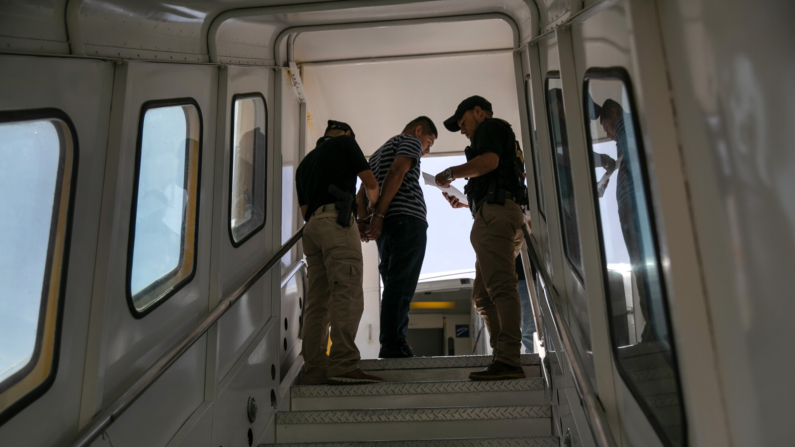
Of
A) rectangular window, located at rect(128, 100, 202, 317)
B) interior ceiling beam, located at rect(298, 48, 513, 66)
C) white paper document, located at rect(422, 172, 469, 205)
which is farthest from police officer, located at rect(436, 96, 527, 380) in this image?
rectangular window, located at rect(128, 100, 202, 317)

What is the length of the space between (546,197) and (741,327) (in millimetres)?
1907

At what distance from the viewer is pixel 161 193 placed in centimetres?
260

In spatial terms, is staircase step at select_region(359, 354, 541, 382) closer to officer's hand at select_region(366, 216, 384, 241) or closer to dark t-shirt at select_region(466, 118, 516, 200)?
officer's hand at select_region(366, 216, 384, 241)

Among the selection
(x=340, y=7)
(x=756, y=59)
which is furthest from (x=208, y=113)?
(x=756, y=59)

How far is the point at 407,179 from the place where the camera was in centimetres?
433

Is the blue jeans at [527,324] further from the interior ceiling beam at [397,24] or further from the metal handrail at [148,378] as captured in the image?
the metal handrail at [148,378]

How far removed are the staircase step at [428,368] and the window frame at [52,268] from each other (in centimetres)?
226

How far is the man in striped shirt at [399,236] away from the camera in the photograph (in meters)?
4.09

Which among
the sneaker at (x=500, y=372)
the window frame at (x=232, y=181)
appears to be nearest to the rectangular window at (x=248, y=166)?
the window frame at (x=232, y=181)

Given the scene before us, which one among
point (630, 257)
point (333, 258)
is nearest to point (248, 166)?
point (333, 258)

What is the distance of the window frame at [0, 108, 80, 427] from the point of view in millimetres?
1717

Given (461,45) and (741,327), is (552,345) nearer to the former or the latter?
(741,327)

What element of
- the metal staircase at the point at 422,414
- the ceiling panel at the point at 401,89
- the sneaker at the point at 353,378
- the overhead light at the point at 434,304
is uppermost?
the ceiling panel at the point at 401,89

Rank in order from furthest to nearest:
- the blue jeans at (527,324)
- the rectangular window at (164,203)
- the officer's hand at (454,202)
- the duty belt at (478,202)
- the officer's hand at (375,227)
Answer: the blue jeans at (527,324), the officer's hand at (454,202), the officer's hand at (375,227), the duty belt at (478,202), the rectangular window at (164,203)
